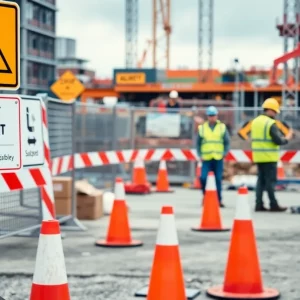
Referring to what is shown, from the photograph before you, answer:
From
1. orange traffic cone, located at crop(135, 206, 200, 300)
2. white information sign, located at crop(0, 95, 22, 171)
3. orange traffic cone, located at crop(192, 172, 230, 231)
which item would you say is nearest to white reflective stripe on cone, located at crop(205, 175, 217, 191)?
orange traffic cone, located at crop(192, 172, 230, 231)

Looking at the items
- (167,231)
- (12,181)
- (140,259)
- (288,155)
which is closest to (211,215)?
(140,259)

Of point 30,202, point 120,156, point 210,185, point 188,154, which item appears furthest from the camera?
point 188,154

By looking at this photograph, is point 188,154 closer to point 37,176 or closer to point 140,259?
point 140,259

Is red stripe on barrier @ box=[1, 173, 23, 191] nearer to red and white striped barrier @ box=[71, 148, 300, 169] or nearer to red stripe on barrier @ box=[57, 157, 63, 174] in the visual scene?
red stripe on barrier @ box=[57, 157, 63, 174]

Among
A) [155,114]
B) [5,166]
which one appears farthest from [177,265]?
[155,114]

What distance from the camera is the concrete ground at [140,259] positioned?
8.73m

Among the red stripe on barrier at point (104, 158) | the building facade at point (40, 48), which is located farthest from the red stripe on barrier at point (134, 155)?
the building facade at point (40, 48)

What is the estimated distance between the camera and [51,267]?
609 cm

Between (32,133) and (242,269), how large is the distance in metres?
2.62

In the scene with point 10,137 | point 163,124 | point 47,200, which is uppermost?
point 10,137

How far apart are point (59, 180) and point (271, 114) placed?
4240 millimetres

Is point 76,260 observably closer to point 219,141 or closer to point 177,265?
point 177,265

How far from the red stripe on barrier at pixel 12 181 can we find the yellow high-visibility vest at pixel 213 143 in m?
7.93

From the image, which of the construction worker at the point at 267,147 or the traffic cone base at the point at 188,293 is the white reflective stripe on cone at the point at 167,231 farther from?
the construction worker at the point at 267,147
